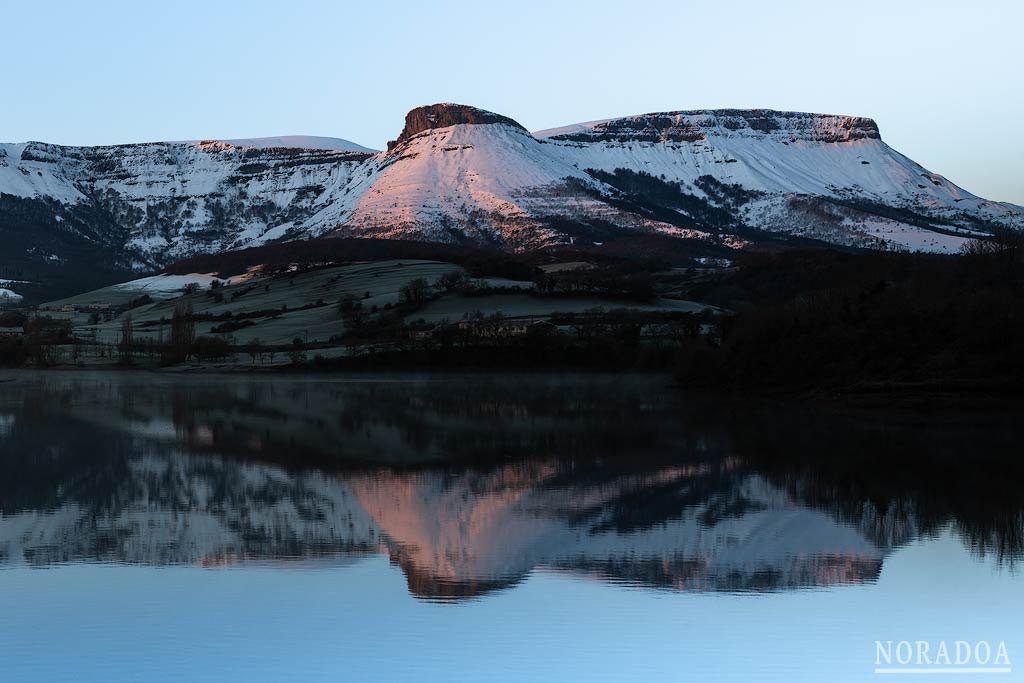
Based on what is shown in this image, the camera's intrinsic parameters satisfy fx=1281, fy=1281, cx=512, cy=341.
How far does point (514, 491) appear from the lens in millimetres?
24578

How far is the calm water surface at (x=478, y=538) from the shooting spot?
14.3 m

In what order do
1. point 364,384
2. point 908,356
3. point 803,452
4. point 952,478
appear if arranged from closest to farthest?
1. point 952,478
2. point 803,452
3. point 908,356
4. point 364,384

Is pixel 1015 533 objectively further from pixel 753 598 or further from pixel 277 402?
pixel 277 402

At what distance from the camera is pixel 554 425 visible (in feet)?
128

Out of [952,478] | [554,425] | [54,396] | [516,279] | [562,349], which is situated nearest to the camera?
[952,478]

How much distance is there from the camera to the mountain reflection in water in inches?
719

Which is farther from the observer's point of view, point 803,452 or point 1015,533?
point 803,452

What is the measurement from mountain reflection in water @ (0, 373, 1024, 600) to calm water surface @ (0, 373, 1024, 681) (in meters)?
0.08

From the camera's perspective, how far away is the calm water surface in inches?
562

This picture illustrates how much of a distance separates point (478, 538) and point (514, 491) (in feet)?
16.2

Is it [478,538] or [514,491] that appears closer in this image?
[478,538]

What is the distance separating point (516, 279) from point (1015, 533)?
10130 centimetres

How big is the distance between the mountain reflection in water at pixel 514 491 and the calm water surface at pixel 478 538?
8cm

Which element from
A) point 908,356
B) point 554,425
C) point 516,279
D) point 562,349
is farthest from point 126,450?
point 516,279
